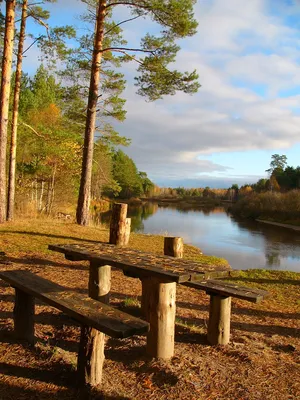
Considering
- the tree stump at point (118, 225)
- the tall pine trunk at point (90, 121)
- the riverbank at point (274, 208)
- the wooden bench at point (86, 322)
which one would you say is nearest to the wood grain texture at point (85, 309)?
the wooden bench at point (86, 322)

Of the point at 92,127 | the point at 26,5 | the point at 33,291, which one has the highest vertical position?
the point at 26,5

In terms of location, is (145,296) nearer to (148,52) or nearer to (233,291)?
(233,291)

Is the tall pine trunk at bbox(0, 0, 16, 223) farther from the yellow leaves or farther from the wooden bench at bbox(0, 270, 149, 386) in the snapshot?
the yellow leaves

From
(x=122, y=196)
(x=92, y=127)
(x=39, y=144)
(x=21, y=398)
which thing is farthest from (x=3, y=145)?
(x=122, y=196)

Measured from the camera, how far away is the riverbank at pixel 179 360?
8.86ft

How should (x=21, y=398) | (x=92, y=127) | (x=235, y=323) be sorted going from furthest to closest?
(x=92, y=127)
(x=235, y=323)
(x=21, y=398)

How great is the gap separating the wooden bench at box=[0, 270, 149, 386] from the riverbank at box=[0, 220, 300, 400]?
0.43ft

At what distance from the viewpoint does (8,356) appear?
9.97ft

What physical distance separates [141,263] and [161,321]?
1.80 feet

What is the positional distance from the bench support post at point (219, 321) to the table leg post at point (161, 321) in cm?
53

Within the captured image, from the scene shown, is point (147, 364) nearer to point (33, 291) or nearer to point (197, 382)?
point (197, 382)

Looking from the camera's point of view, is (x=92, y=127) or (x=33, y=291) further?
(x=92, y=127)

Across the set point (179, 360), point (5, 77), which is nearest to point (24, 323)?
point (179, 360)

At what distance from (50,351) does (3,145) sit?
28.0ft
